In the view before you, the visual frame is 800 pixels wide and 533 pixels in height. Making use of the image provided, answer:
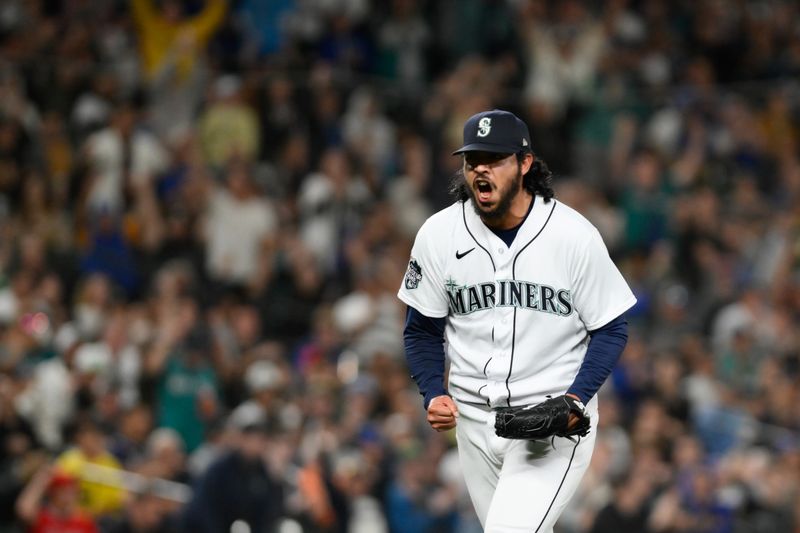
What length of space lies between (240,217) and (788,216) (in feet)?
17.8

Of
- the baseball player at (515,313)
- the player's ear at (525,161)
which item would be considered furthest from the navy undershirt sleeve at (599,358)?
the player's ear at (525,161)

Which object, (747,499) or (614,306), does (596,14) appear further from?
(614,306)

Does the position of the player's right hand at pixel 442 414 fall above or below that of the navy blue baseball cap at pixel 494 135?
below

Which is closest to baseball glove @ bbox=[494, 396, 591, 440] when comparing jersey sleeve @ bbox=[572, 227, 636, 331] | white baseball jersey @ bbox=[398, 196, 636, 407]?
white baseball jersey @ bbox=[398, 196, 636, 407]

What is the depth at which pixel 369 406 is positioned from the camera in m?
12.2

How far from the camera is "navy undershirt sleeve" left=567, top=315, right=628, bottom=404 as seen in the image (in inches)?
211

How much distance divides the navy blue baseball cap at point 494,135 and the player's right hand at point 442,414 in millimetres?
924

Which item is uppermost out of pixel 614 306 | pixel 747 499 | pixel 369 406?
pixel 614 306

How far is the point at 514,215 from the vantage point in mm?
5551

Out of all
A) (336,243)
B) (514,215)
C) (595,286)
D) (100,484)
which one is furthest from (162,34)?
(595,286)

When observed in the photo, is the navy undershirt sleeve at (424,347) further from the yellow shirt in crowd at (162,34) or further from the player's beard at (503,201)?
the yellow shirt in crowd at (162,34)

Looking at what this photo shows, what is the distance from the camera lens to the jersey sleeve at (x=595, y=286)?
17.9ft

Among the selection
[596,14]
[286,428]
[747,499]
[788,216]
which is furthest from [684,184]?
[286,428]

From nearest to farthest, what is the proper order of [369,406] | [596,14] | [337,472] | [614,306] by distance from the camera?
[614,306] < [337,472] < [369,406] < [596,14]
